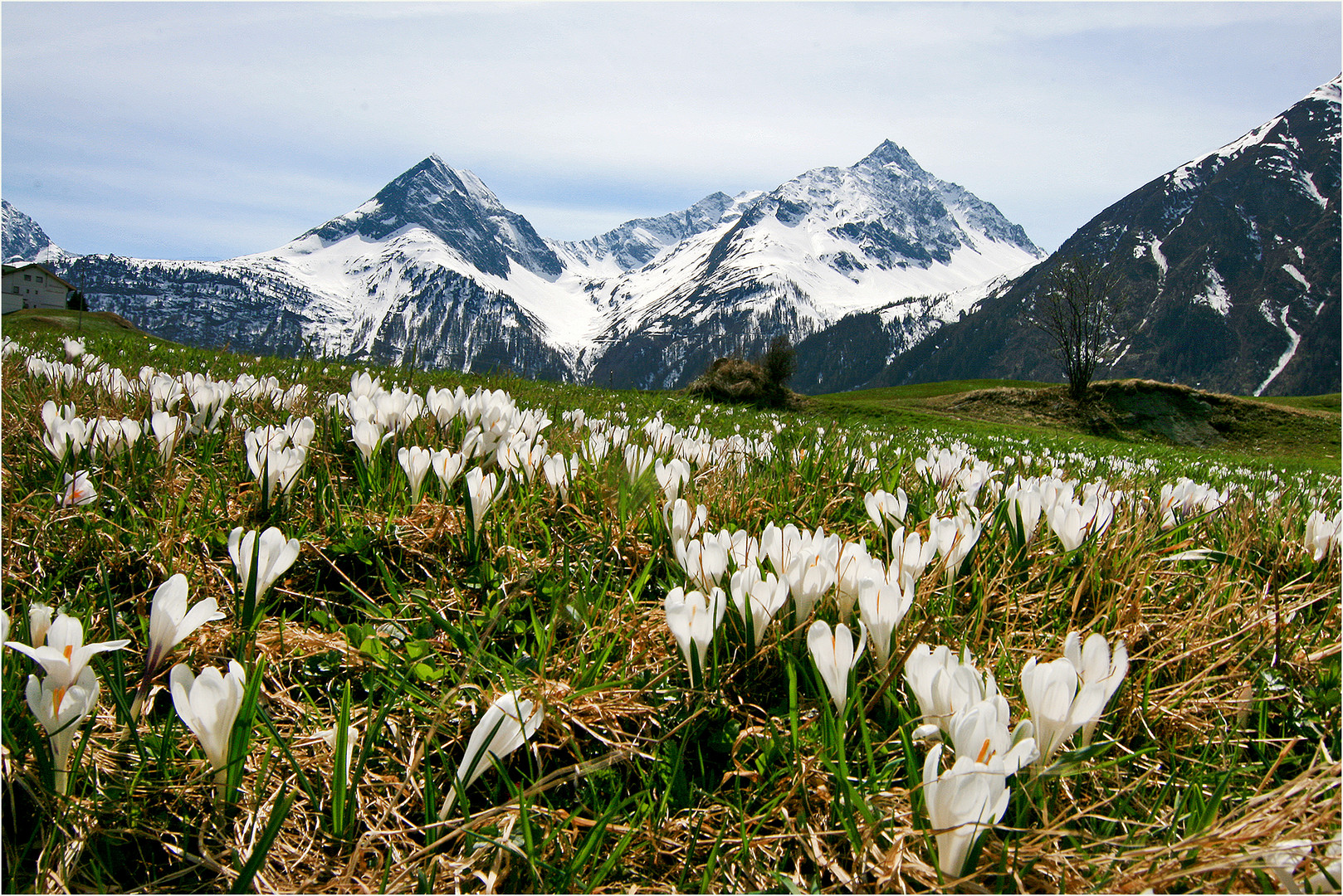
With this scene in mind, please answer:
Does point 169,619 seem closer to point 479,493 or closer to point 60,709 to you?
point 60,709

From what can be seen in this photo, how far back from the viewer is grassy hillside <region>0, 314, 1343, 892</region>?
1.21 metres

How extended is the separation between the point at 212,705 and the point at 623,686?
906 mm

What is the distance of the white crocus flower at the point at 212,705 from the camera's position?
118 centimetres

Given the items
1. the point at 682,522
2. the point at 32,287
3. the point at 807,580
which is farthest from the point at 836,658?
the point at 32,287

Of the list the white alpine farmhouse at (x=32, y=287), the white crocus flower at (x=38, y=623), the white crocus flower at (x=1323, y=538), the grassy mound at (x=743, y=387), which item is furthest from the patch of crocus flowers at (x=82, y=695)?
the white alpine farmhouse at (x=32, y=287)

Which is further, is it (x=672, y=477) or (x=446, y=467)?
(x=672, y=477)

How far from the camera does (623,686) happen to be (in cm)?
172

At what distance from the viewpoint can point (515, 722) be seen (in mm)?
1347

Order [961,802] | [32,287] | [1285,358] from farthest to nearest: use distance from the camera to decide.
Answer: [1285,358]
[32,287]
[961,802]

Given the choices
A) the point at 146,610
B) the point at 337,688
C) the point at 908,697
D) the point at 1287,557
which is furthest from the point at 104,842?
the point at 1287,557

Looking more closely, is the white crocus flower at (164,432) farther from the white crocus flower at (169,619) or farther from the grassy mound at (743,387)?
the grassy mound at (743,387)

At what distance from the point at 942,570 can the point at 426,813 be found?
1.72 metres

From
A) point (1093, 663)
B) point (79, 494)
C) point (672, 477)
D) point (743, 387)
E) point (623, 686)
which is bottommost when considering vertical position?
point (623, 686)

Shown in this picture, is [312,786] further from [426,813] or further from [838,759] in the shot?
[838,759]
